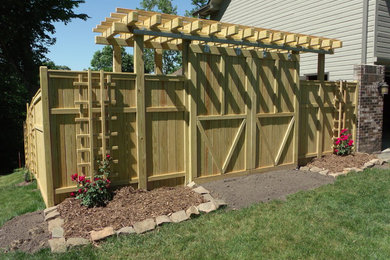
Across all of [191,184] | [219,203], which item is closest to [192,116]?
[191,184]

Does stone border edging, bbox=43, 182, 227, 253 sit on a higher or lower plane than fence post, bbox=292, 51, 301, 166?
lower

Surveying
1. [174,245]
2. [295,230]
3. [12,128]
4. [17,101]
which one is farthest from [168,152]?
[17,101]

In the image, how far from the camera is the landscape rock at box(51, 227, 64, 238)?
408cm

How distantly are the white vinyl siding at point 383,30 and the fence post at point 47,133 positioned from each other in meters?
8.87

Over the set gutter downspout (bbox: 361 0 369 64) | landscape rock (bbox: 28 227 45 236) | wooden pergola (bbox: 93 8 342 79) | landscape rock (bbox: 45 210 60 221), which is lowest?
landscape rock (bbox: 28 227 45 236)

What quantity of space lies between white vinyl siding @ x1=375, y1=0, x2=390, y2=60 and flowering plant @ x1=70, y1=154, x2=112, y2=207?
8371 mm

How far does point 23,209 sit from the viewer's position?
219 inches

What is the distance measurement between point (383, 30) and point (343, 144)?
11.9ft

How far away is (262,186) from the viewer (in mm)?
6203

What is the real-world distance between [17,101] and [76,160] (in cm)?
1591

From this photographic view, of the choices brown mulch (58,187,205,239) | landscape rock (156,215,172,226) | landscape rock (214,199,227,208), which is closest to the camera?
brown mulch (58,187,205,239)

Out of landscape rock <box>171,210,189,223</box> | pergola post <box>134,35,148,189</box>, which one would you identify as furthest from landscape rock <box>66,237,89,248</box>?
pergola post <box>134,35,148,189</box>

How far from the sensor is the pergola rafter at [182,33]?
5415 millimetres

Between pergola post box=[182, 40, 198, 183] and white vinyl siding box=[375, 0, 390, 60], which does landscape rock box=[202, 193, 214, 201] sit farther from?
white vinyl siding box=[375, 0, 390, 60]
